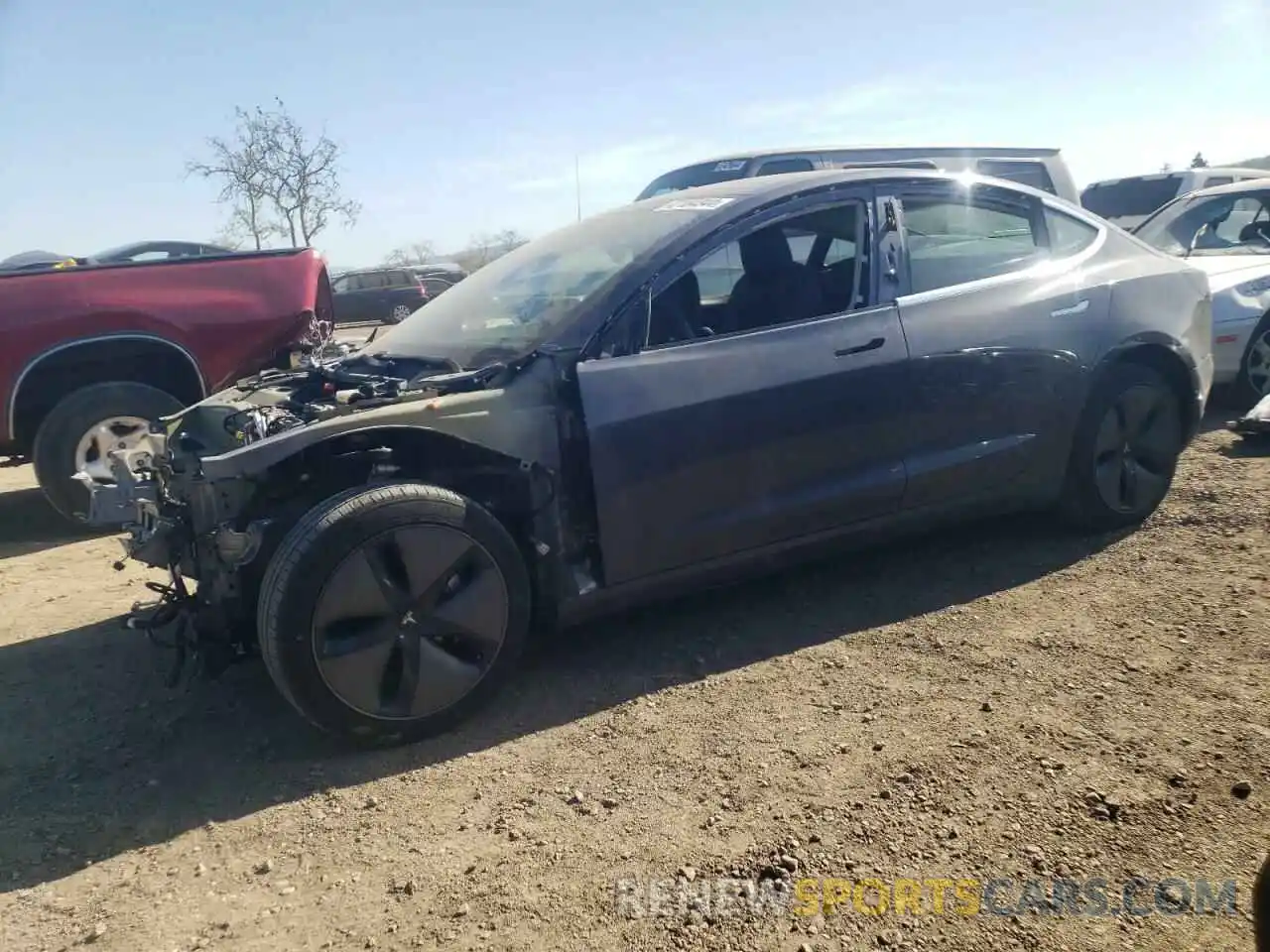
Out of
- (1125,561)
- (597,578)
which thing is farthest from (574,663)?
(1125,561)

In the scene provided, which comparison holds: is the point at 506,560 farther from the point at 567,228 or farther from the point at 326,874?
the point at 567,228

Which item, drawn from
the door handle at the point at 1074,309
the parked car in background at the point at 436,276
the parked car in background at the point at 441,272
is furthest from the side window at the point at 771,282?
the parked car in background at the point at 441,272

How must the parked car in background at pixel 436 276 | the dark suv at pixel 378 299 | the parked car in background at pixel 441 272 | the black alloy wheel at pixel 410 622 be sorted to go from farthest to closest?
1. the parked car in background at pixel 441 272
2. the parked car in background at pixel 436 276
3. the dark suv at pixel 378 299
4. the black alloy wheel at pixel 410 622

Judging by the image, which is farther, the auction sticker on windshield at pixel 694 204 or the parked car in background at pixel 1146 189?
the parked car in background at pixel 1146 189

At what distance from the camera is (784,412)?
366 centimetres

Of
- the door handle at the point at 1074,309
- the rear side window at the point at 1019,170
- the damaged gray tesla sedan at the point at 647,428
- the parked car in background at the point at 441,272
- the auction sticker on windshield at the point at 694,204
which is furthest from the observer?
the parked car in background at the point at 441,272

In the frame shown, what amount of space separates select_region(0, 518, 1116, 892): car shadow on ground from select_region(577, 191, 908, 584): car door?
0.40 metres

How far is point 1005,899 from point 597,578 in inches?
64.2

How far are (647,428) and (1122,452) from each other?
2452 mm

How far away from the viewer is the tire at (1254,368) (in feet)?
22.2

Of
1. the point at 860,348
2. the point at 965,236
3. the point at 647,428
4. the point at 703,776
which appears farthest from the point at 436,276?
the point at 703,776

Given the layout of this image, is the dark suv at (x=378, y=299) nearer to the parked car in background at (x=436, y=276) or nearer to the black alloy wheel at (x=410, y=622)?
the parked car in background at (x=436, y=276)

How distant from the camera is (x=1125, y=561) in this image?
432cm

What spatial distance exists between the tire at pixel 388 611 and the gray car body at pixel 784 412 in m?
0.22
